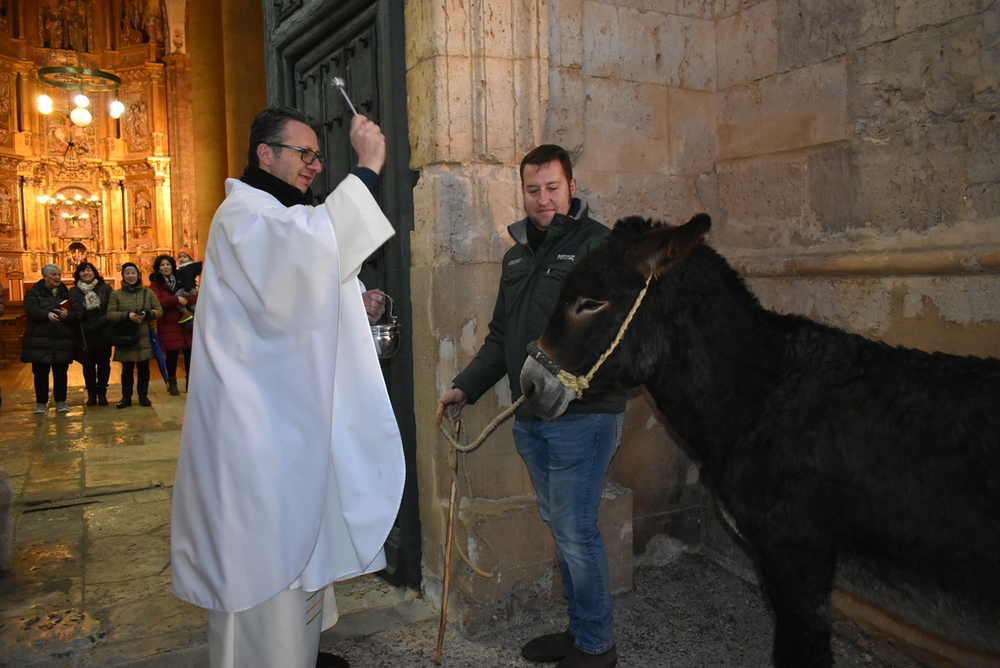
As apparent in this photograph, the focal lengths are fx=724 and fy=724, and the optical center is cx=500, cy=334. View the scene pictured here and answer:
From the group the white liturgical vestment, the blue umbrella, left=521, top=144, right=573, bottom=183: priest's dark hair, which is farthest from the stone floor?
the blue umbrella

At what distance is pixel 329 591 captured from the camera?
3078mm

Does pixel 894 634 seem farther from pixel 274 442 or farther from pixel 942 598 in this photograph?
pixel 274 442

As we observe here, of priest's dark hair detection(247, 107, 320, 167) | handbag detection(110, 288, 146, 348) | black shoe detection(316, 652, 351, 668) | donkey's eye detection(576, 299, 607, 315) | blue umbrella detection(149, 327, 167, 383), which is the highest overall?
priest's dark hair detection(247, 107, 320, 167)

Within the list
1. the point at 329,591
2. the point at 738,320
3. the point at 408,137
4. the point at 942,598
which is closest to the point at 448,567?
the point at 329,591

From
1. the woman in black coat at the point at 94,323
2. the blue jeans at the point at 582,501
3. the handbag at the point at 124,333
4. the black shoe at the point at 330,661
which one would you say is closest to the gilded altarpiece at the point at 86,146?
the woman in black coat at the point at 94,323

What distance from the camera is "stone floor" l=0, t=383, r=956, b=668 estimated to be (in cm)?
317

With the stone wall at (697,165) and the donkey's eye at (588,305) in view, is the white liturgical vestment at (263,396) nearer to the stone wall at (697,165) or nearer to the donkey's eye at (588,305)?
the donkey's eye at (588,305)

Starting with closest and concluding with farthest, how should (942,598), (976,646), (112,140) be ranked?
→ (942,598)
(976,646)
(112,140)

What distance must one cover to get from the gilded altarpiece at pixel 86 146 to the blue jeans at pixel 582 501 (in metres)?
24.2

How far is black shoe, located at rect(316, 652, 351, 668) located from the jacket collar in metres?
1.90

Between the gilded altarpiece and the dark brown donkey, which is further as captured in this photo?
the gilded altarpiece

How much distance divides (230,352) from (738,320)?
5.44ft

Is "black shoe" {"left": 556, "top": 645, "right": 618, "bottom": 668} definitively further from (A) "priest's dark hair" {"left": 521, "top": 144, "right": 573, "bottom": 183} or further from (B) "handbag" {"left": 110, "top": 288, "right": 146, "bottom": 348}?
(B) "handbag" {"left": 110, "top": 288, "right": 146, "bottom": 348}

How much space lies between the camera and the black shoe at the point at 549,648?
310cm
